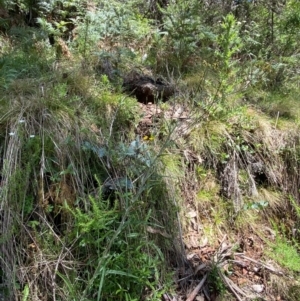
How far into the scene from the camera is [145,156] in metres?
2.01

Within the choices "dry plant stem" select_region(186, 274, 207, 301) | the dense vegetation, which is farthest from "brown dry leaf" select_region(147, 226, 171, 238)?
"dry plant stem" select_region(186, 274, 207, 301)

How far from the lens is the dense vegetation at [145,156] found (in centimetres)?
170

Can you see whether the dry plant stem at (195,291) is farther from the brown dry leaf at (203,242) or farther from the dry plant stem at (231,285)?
the brown dry leaf at (203,242)

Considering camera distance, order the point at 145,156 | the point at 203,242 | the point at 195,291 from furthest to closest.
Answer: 1. the point at 203,242
2. the point at 145,156
3. the point at 195,291

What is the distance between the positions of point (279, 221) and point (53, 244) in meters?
1.73

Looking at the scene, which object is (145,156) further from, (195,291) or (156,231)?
(195,291)

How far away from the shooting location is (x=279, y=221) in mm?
2549

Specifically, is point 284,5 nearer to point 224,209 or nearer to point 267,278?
point 224,209

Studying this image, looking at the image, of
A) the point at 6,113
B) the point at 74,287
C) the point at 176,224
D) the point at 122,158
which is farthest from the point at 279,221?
the point at 6,113

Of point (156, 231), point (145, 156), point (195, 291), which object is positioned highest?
point (145, 156)

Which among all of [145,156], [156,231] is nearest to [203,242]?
[156,231]

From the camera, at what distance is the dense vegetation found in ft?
5.58

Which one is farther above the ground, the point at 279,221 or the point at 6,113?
the point at 6,113

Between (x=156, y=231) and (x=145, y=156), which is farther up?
(x=145, y=156)
